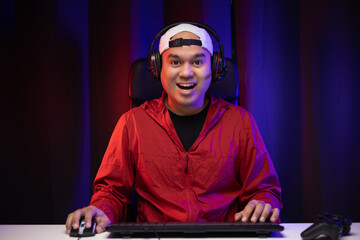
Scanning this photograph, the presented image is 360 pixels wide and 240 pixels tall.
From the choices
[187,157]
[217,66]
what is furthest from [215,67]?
[187,157]

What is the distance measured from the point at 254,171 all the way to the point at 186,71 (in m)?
0.46

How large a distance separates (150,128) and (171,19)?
73 centimetres

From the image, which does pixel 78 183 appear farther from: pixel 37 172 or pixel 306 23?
pixel 306 23

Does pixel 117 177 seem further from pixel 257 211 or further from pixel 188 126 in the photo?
pixel 257 211

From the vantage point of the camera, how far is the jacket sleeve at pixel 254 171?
52.5 inches

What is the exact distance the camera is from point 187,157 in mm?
1376

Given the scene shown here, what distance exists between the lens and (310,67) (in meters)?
1.94

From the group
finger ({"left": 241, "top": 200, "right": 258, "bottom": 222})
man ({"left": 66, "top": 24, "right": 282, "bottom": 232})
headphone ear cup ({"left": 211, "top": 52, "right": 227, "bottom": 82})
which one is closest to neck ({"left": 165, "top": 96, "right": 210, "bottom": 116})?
man ({"left": 66, "top": 24, "right": 282, "bottom": 232})

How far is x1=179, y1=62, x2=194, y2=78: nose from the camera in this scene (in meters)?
1.37

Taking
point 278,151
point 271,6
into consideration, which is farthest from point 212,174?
point 271,6

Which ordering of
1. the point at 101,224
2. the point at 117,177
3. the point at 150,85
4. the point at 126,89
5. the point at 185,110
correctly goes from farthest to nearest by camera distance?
the point at 126,89 → the point at 150,85 → the point at 185,110 → the point at 117,177 → the point at 101,224

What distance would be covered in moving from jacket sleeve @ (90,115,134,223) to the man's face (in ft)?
0.85

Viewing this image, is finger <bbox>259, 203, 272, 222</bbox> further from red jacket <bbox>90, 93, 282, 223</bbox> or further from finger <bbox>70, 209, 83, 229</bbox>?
finger <bbox>70, 209, 83, 229</bbox>

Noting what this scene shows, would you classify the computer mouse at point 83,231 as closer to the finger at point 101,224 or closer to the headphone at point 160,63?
the finger at point 101,224
